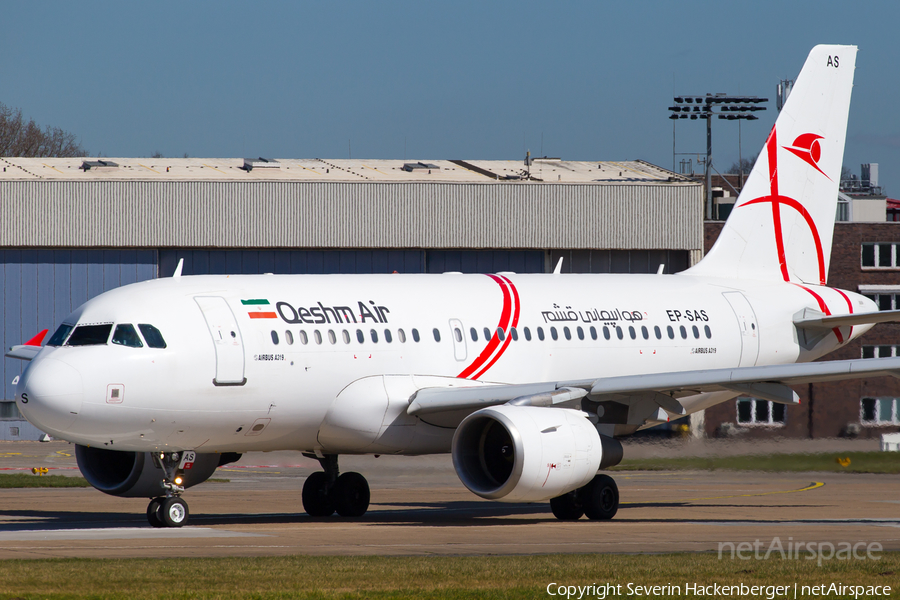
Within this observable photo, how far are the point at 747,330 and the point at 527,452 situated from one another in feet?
29.5

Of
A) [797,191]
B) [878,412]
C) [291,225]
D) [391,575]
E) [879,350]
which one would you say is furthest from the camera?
[879,350]

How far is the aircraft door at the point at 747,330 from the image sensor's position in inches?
1089

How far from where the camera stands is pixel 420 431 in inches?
909

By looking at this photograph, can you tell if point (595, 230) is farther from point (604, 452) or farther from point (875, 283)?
point (604, 452)

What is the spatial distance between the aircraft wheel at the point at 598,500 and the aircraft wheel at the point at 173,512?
7085 millimetres

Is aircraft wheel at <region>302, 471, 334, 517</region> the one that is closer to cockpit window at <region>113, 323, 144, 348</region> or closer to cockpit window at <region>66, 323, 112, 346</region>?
cockpit window at <region>113, 323, 144, 348</region>

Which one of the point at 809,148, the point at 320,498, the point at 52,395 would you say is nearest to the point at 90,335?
the point at 52,395

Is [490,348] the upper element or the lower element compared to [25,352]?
upper

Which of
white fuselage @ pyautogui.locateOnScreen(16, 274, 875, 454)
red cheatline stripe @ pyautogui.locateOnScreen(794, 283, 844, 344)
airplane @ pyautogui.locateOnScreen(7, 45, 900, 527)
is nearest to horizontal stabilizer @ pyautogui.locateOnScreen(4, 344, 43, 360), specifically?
airplane @ pyautogui.locateOnScreen(7, 45, 900, 527)

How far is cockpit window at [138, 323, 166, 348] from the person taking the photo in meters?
20.5

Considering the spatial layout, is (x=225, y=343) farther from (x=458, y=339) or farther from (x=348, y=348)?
(x=458, y=339)

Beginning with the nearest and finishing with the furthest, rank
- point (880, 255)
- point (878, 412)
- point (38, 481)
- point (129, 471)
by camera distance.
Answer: point (129, 471), point (38, 481), point (878, 412), point (880, 255)

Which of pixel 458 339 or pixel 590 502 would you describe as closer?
pixel 590 502

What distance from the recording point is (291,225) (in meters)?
52.2
